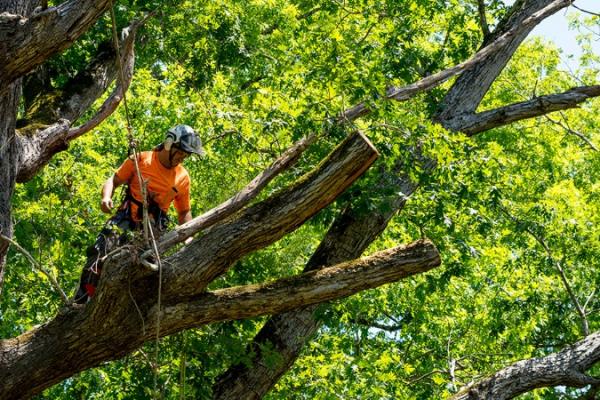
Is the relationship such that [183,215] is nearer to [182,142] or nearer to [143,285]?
[182,142]

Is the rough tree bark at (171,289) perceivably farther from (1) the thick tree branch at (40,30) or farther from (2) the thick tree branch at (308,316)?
(2) the thick tree branch at (308,316)

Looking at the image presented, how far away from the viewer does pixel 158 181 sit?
24.2 ft

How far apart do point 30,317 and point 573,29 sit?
14792 mm

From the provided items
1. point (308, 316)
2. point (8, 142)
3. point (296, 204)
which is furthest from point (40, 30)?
point (308, 316)

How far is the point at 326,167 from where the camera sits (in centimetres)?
601

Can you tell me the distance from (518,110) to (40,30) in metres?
5.27

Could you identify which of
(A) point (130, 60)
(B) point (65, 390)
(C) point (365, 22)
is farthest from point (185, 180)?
(B) point (65, 390)

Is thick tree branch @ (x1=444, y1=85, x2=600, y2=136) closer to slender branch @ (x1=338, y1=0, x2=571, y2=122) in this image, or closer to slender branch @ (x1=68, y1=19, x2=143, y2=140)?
slender branch @ (x1=338, y1=0, x2=571, y2=122)

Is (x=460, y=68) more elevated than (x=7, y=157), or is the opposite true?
(x=460, y=68)

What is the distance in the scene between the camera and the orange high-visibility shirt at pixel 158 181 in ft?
23.7

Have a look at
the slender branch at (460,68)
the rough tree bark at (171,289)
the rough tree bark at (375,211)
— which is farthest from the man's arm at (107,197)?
the slender branch at (460,68)

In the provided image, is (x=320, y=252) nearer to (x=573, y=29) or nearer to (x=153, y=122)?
(x=153, y=122)

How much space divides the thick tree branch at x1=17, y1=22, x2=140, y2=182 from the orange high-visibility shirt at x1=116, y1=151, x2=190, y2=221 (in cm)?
55

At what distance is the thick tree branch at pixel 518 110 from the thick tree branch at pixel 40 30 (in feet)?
15.1
